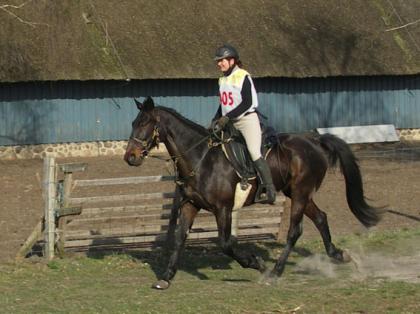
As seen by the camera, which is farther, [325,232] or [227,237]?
[325,232]

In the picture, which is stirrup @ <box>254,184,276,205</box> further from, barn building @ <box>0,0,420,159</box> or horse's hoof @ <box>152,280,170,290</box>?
barn building @ <box>0,0,420,159</box>

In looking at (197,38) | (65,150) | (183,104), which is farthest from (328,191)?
(197,38)

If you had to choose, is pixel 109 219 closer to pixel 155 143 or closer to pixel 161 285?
pixel 155 143

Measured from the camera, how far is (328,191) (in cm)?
2183

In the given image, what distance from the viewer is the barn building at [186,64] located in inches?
1157

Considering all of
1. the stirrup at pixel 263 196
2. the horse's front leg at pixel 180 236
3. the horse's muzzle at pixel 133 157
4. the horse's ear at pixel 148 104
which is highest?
the horse's ear at pixel 148 104

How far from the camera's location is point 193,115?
1257 inches

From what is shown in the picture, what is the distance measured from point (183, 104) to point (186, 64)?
4.96 feet

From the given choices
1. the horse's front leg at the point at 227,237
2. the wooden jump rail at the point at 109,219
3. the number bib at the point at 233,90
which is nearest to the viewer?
the horse's front leg at the point at 227,237

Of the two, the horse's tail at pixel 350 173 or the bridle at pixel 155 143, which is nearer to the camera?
the bridle at pixel 155 143

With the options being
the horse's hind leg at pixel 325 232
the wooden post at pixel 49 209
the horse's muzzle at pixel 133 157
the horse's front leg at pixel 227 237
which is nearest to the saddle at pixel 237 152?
the horse's front leg at pixel 227 237

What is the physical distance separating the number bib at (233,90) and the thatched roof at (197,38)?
1680 centimetres

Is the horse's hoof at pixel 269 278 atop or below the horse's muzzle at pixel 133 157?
below

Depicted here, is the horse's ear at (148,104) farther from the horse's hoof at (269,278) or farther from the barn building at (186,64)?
the barn building at (186,64)
